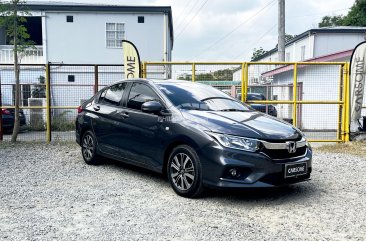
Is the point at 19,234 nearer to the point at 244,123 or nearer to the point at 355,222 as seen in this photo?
the point at 244,123

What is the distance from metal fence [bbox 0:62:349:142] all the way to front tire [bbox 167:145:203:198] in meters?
4.79

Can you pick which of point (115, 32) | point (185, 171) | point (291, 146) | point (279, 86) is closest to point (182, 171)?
point (185, 171)

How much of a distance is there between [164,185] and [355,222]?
8.97ft

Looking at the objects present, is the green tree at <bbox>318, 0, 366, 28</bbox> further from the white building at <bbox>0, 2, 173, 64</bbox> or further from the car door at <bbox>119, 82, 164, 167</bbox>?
the car door at <bbox>119, 82, 164, 167</bbox>

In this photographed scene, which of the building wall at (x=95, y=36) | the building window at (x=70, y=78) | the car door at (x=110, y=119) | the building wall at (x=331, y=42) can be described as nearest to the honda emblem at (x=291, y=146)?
the car door at (x=110, y=119)

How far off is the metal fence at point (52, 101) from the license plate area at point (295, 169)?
6.84 meters

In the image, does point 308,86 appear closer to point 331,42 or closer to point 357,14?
point 331,42

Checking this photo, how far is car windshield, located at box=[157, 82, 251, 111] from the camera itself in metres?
5.72

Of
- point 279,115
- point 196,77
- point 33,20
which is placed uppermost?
point 33,20

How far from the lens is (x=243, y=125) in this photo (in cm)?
502

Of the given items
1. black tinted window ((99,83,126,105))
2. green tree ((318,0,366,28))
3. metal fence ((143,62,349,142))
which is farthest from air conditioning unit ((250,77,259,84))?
green tree ((318,0,366,28))

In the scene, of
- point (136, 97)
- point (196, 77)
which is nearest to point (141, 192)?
point (136, 97)

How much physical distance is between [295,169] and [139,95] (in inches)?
108

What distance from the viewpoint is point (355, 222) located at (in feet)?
14.2
